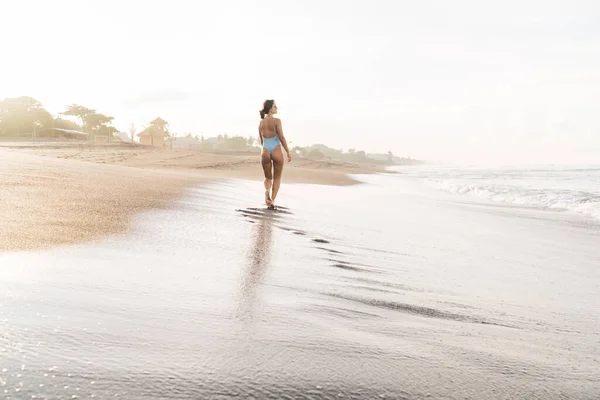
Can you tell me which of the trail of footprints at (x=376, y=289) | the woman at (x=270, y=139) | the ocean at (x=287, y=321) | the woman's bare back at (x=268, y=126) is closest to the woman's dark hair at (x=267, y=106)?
the woman at (x=270, y=139)

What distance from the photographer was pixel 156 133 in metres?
72.6

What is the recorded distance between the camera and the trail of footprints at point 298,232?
3300mm

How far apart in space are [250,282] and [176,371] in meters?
1.23

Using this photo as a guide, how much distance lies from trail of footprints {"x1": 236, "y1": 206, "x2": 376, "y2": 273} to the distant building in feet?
219

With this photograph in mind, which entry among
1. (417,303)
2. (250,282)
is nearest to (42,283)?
(250,282)

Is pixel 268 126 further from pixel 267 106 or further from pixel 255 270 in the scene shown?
pixel 255 270

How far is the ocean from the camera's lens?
128 cm

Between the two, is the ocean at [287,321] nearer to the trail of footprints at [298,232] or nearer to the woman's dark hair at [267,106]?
the trail of footprints at [298,232]

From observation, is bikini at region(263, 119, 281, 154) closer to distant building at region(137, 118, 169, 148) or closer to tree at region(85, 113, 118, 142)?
tree at region(85, 113, 118, 142)

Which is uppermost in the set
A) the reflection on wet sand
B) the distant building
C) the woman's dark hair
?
the distant building

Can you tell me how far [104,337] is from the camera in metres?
1.51

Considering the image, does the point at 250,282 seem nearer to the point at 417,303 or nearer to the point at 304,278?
the point at 304,278

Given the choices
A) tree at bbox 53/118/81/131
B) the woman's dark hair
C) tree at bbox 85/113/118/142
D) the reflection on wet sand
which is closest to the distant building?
tree at bbox 85/113/118/142

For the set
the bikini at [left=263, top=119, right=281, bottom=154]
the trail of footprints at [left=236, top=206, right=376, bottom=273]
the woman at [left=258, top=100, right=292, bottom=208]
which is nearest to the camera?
the trail of footprints at [left=236, top=206, right=376, bottom=273]
